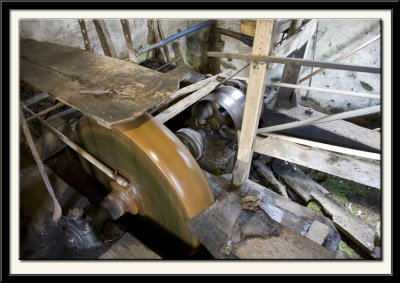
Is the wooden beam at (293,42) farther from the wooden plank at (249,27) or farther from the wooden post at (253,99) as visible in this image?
the wooden post at (253,99)

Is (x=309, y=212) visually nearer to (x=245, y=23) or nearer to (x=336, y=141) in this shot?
(x=336, y=141)

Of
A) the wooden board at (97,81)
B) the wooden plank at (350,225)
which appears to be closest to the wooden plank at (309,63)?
the wooden board at (97,81)

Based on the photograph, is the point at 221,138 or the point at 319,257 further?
the point at 221,138

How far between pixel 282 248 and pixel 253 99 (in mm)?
973

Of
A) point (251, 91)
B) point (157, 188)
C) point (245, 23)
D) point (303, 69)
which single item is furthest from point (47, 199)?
point (303, 69)

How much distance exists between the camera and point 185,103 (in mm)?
2758

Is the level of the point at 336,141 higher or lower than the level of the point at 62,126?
higher

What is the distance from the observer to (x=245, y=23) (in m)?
1.57

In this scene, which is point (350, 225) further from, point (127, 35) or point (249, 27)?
point (127, 35)

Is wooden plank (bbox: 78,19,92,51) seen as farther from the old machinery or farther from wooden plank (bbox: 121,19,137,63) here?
the old machinery

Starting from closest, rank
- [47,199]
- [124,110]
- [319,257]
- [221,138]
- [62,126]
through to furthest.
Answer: [124,110] < [319,257] < [47,199] < [62,126] < [221,138]

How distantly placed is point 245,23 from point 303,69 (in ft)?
6.54

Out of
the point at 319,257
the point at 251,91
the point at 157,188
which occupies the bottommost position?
the point at 319,257

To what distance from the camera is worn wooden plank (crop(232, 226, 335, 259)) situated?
1.49 metres
